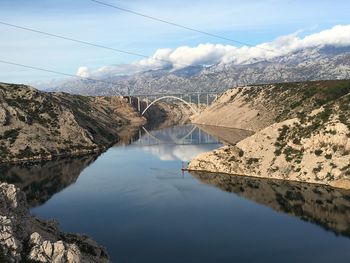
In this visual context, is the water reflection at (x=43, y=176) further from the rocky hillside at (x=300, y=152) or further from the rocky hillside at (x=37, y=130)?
the rocky hillside at (x=300, y=152)

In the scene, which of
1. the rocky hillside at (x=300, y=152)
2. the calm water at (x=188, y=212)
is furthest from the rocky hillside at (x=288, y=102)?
the calm water at (x=188, y=212)

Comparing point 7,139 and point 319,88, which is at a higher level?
point 319,88

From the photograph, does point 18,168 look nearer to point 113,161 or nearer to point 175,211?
point 113,161

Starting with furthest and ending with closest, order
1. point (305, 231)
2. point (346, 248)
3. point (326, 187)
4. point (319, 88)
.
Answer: point (319, 88)
point (326, 187)
point (305, 231)
point (346, 248)

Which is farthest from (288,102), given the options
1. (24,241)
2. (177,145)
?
(24,241)

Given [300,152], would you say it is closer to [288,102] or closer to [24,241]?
[24,241]

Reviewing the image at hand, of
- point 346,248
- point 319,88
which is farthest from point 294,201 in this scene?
point 319,88
